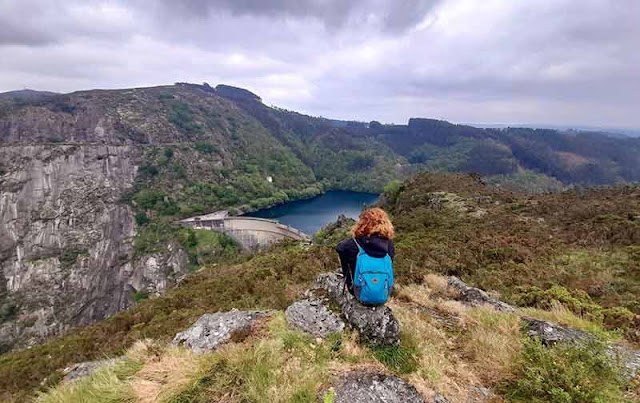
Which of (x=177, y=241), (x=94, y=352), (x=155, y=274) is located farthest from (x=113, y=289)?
(x=94, y=352)

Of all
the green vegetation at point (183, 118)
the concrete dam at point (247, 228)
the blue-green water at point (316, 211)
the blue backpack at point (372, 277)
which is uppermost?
the green vegetation at point (183, 118)

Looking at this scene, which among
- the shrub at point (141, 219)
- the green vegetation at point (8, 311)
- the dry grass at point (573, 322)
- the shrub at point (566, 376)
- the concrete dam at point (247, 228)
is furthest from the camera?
the shrub at point (141, 219)

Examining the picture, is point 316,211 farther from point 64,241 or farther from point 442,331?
point 442,331

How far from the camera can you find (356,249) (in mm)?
5551

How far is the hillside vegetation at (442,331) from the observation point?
4.55m

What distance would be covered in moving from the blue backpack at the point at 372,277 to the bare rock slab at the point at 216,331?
100 inches

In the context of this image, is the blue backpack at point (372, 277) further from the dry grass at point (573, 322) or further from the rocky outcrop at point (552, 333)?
the dry grass at point (573, 322)

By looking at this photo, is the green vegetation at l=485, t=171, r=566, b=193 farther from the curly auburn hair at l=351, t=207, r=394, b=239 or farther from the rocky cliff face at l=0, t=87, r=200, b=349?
the curly auburn hair at l=351, t=207, r=394, b=239

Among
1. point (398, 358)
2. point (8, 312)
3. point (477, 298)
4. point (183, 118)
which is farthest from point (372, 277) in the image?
point (183, 118)

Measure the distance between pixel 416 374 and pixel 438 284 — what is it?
6.73 meters

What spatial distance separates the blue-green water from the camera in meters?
110

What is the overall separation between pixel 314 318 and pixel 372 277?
5.94 ft

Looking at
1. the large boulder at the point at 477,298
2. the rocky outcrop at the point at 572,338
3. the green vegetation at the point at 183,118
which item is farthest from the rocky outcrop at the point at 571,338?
the green vegetation at the point at 183,118

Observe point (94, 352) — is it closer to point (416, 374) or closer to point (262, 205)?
point (416, 374)
